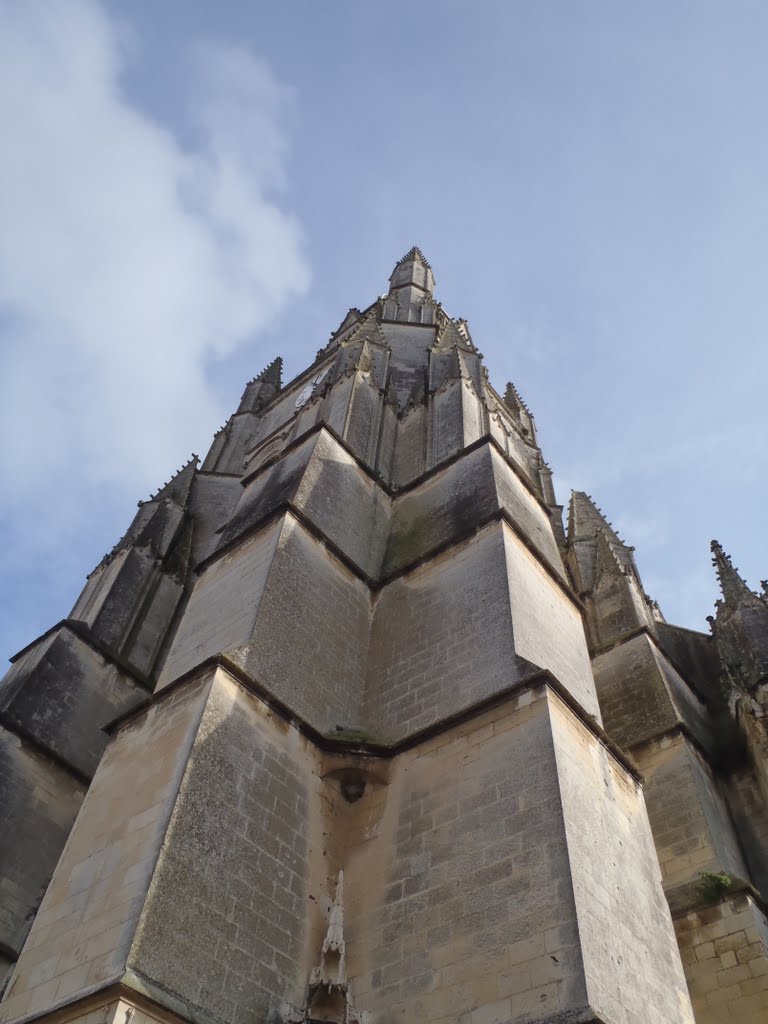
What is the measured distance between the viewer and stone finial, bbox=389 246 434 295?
87.7 ft

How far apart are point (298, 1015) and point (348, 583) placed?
15.3 feet

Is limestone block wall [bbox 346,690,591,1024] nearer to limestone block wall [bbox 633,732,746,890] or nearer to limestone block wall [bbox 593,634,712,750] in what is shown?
limestone block wall [bbox 633,732,746,890]

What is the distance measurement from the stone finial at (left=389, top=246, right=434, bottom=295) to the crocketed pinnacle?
14.7 m

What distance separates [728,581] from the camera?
13.6 meters

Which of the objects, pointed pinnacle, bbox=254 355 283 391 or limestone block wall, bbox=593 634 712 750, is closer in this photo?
limestone block wall, bbox=593 634 712 750

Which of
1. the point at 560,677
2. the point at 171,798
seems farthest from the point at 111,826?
the point at 560,677

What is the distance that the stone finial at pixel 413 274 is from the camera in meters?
26.7

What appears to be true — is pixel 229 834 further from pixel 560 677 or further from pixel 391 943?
pixel 560 677

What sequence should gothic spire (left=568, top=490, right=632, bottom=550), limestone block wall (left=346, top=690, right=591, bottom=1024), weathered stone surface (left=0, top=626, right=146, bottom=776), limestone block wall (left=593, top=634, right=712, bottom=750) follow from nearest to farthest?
limestone block wall (left=346, top=690, right=591, bottom=1024) < weathered stone surface (left=0, top=626, right=146, bottom=776) < limestone block wall (left=593, top=634, right=712, bottom=750) < gothic spire (left=568, top=490, right=632, bottom=550)

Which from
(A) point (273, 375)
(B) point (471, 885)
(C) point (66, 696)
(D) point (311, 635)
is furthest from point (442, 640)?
(A) point (273, 375)

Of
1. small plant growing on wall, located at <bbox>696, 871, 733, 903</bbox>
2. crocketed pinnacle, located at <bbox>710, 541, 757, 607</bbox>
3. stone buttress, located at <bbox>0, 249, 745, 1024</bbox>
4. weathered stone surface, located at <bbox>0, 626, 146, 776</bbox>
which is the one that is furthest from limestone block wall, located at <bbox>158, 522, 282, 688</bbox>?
crocketed pinnacle, located at <bbox>710, 541, 757, 607</bbox>

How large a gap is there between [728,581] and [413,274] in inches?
666

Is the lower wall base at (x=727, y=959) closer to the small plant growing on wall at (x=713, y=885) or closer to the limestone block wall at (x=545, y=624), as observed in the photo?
the small plant growing on wall at (x=713, y=885)

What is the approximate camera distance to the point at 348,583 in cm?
972
